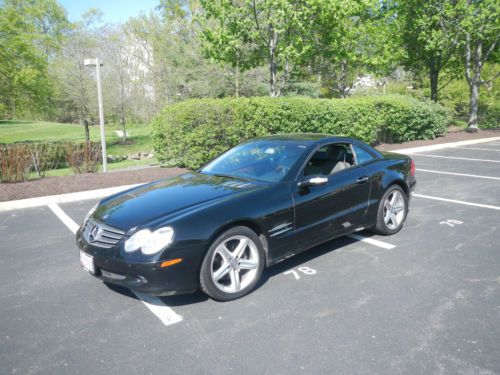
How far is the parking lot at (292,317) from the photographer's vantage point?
9.11 feet

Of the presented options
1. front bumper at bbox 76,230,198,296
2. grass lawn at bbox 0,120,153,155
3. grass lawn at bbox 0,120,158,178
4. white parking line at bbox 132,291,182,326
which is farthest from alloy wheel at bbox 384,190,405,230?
grass lawn at bbox 0,120,153,155

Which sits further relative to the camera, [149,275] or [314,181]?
[314,181]

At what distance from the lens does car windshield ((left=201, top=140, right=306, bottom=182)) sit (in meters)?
4.37

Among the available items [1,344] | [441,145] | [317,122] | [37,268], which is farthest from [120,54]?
[1,344]

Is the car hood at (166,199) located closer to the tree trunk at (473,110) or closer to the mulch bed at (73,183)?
the mulch bed at (73,183)

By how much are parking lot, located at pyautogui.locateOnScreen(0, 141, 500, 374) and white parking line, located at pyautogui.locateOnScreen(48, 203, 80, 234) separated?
80 centimetres

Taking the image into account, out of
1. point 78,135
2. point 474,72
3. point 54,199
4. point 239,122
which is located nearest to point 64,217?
point 54,199

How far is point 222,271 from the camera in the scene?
141 inches

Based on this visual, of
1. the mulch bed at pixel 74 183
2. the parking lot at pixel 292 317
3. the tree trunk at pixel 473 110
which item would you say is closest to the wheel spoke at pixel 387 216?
the parking lot at pixel 292 317

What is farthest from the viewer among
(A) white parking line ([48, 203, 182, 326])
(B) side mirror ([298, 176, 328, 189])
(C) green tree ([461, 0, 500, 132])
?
(C) green tree ([461, 0, 500, 132])

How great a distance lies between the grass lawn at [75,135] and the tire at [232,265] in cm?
2155

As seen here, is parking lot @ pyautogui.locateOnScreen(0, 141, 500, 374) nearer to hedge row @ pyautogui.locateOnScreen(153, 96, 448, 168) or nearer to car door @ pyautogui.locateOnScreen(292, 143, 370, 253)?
car door @ pyautogui.locateOnScreen(292, 143, 370, 253)

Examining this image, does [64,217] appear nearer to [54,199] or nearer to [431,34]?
[54,199]

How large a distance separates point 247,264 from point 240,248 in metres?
0.18
